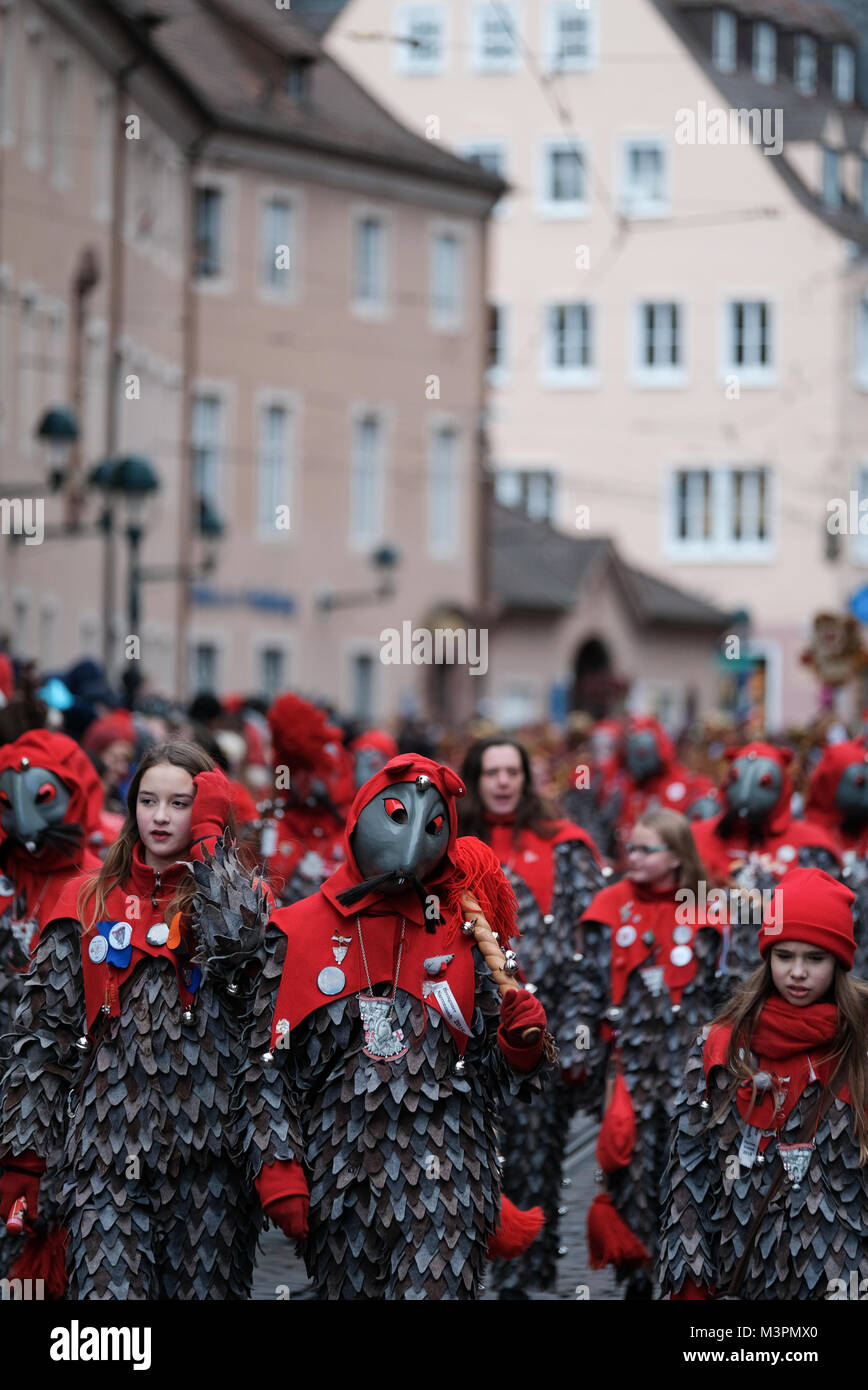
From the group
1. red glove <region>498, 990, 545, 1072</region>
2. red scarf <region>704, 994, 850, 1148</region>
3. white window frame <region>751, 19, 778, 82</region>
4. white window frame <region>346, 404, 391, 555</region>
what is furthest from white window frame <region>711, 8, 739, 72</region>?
red glove <region>498, 990, 545, 1072</region>

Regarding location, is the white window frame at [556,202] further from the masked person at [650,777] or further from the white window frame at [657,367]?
the masked person at [650,777]

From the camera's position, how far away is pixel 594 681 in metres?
45.6

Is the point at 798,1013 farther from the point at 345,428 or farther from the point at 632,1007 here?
the point at 345,428

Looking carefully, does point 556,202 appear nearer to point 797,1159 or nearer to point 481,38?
point 481,38

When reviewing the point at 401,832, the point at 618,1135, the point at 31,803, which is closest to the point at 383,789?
the point at 401,832

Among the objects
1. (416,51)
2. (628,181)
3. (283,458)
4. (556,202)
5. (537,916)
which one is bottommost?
(537,916)

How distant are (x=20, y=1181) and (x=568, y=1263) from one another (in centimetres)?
364

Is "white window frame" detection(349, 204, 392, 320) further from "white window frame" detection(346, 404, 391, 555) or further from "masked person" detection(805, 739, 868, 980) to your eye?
"masked person" detection(805, 739, 868, 980)

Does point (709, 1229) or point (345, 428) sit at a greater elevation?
point (345, 428)

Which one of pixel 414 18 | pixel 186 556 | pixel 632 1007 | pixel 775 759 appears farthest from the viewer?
pixel 414 18

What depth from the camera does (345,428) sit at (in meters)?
41.6

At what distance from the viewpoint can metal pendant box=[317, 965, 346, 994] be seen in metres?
6.21
